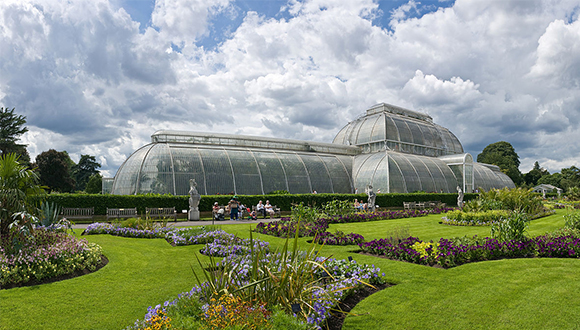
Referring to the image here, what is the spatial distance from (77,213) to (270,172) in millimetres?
17293

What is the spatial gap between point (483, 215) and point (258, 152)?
73.7 ft

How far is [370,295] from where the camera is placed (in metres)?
6.54

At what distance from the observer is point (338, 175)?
39438 mm

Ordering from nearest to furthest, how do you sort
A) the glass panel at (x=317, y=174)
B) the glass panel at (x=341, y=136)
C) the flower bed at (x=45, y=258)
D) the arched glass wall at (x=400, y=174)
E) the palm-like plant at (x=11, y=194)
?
the flower bed at (x=45, y=258), the palm-like plant at (x=11, y=194), the glass panel at (x=317, y=174), the arched glass wall at (x=400, y=174), the glass panel at (x=341, y=136)

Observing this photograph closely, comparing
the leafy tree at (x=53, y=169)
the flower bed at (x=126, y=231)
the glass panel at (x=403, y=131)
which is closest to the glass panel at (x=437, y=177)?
the glass panel at (x=403, y=131)

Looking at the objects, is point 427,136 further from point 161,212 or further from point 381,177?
point 161,212

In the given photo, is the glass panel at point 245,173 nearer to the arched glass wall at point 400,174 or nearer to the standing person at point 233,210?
the standing person at point 233,210

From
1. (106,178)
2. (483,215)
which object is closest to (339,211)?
(483,215)

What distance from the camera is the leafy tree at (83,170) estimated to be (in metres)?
69.6

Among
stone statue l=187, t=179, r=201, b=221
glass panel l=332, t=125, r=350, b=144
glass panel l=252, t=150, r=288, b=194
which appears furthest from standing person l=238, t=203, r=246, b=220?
glass panel l=332, t=125, r=350, b=144

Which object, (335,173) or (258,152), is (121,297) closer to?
(258,152)

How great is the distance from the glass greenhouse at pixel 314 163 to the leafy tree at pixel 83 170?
151 ft

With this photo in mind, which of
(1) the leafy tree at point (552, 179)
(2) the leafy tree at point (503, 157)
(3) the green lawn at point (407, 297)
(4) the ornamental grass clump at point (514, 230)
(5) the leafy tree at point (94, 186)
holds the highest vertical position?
(2) the leafy tree at point (503, 157)

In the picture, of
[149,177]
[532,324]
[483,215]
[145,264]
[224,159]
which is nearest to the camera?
[532,324]
